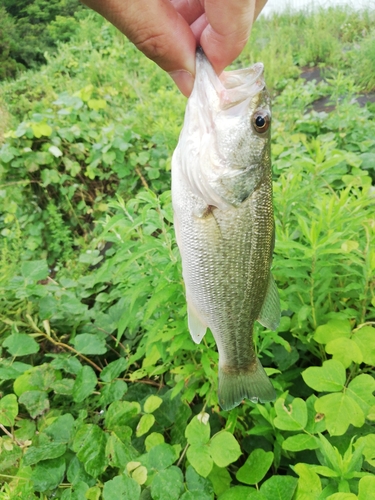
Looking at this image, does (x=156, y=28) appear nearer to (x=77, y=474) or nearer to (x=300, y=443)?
(x=300, y=443)

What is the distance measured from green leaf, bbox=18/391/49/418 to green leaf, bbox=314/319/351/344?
4.03ft

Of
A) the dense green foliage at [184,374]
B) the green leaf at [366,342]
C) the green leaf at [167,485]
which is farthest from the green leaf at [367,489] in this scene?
the green leaf at [167,485]

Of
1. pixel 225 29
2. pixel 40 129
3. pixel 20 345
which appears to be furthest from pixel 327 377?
pixel 40 129

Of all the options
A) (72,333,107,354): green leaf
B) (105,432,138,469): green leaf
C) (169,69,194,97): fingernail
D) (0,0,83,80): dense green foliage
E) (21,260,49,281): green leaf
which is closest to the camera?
(169,69,194,97): fingernail

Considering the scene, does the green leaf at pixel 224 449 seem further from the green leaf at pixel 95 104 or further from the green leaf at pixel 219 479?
the green leaf at pixel 95 104

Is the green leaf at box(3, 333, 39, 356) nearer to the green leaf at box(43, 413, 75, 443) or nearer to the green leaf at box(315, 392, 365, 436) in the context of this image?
the green leaf at box(43, 413, 75, 443)

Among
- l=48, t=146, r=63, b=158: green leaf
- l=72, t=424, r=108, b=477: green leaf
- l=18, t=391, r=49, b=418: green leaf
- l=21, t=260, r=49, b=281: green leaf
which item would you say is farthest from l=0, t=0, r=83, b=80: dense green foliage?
l=72, t=424, r=108, b=477: green leaf

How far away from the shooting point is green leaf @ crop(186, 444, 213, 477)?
123 cm

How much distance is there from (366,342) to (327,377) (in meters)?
0.25

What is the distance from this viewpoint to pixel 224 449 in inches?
49.6

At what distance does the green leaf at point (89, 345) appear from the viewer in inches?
73.7

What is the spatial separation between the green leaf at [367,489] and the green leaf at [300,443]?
0.24 m

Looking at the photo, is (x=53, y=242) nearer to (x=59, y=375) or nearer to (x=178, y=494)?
(x=59, y=375)

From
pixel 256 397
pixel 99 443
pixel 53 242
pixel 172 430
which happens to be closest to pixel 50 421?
pixel 99 443
